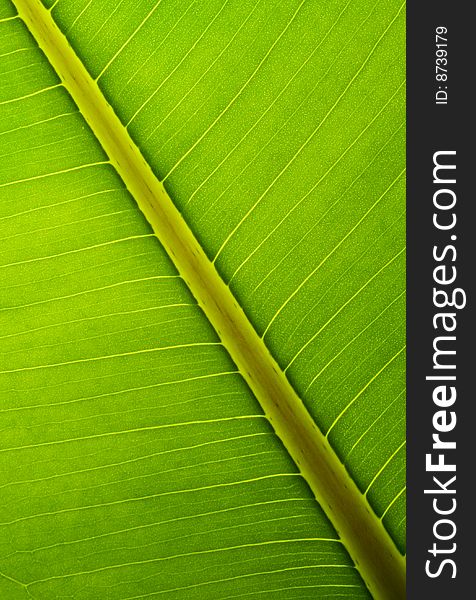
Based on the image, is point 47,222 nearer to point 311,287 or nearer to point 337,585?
point 311,287

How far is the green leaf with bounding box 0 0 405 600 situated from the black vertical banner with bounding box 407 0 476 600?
0.02m

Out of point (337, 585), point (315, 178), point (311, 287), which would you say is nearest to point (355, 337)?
point (311, 287)

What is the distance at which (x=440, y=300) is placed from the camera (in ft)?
2.54

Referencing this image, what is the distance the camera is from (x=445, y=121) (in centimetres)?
76

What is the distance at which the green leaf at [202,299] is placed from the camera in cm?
73

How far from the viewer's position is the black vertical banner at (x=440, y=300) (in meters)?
0.75

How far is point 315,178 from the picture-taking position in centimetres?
76

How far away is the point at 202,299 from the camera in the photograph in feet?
2.54

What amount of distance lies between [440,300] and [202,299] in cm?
27

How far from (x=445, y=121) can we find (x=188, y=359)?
40 cm

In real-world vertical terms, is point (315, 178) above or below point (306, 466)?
above

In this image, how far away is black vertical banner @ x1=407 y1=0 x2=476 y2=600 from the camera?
75cm

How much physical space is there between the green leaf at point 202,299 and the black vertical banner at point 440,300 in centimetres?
2

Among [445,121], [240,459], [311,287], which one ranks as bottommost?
[240,459]
